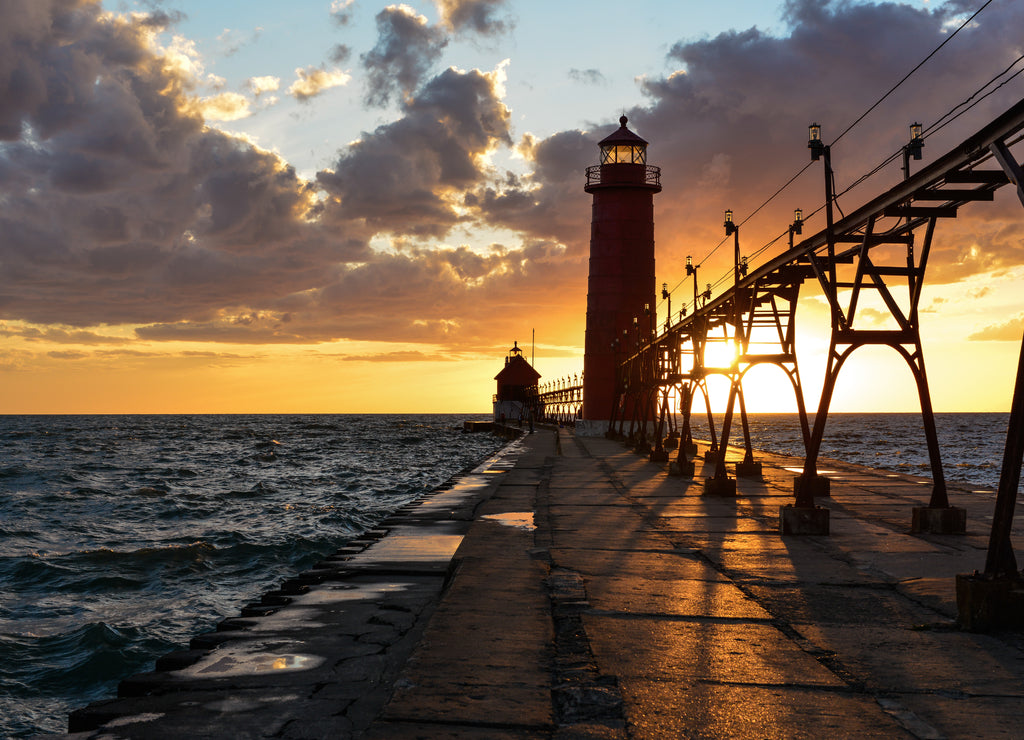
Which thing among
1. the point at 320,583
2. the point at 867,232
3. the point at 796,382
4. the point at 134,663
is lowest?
the point at 134,663

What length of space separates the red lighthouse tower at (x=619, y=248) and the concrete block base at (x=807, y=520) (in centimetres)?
3276

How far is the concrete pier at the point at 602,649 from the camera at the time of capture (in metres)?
4.12

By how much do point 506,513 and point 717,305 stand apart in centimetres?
921

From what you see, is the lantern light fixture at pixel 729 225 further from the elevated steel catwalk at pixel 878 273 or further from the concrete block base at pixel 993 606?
the concrete block base at pixel 993 606

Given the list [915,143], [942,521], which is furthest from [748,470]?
[915,143]

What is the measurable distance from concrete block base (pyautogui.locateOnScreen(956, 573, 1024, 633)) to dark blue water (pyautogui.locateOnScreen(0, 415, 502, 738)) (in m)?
8.68

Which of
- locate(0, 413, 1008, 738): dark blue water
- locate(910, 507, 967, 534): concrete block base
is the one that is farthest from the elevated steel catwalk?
locate(0, 413, 1008, 738): dark blue water

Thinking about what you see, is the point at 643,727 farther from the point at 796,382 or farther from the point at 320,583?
the point at 796,382

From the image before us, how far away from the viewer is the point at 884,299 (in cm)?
1139

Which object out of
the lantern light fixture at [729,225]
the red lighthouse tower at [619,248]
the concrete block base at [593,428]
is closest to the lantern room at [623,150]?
the red lighthouse tower at [619,248]

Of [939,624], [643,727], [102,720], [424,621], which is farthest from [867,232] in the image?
[102,720]

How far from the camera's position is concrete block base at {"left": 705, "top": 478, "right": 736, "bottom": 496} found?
640 inches

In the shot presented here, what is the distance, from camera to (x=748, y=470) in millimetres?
21453

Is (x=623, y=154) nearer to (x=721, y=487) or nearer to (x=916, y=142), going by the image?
(x=721, y=487)
